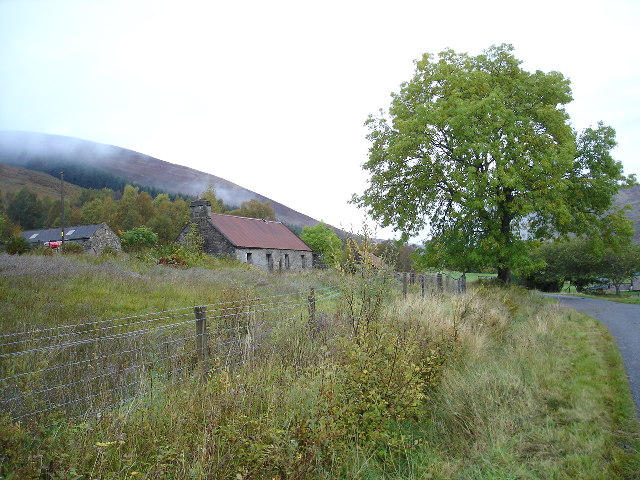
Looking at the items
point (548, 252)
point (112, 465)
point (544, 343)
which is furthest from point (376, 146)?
point (548, 252)

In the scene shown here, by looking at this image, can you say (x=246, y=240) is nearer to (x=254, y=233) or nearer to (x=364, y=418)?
(x=254, y=233)

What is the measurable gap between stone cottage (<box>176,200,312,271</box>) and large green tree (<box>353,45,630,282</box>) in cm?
1460

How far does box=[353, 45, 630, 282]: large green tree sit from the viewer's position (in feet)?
56.6

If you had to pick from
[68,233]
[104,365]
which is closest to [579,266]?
[104,365]

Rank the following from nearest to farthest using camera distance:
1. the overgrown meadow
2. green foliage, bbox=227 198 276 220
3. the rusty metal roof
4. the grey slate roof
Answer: the overgrown meadow, the rusty metal roof, the grey slate roof, green foliage, bbox=227 198 276 220

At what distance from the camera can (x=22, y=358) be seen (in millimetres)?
6074

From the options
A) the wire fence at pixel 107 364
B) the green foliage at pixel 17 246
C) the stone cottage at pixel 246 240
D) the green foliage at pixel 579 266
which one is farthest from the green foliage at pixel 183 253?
the green foliage at pixel 579 266

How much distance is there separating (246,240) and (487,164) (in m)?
21.3

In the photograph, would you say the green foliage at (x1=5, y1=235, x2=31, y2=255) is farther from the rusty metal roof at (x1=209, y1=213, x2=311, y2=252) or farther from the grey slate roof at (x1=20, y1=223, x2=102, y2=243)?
the grey slate roof at (x1=20, y1=223, x2=102, y2=243)

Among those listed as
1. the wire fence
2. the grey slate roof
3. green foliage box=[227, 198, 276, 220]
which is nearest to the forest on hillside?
green foliage box=[227, 198, 276, 220]

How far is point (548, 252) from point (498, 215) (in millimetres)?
26104

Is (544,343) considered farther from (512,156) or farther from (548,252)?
(548,252)

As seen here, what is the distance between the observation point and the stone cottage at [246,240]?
33.4m

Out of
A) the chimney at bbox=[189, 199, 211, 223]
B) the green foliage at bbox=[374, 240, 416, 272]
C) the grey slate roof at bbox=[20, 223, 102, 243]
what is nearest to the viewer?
the green foliage at bbox=[374, 240, 416, 272]
